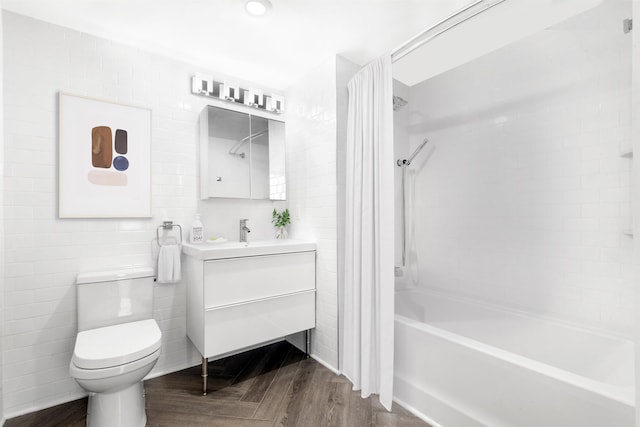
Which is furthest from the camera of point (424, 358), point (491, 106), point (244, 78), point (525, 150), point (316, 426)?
point (244, 78)

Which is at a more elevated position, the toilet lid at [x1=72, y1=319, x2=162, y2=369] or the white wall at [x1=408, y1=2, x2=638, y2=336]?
the white wall at [x1=408, y1=2, x2=638, y2=336]

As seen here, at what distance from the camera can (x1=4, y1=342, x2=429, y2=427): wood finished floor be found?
5.33ft

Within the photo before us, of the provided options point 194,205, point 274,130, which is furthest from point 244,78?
point 194,205

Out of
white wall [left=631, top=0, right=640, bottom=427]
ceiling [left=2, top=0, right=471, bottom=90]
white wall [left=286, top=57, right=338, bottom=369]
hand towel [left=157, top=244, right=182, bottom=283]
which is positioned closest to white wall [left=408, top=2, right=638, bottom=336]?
ceiling [left=2, top=0, right=471, bottom=90]

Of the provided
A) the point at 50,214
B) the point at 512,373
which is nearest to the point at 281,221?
the point at 50,214

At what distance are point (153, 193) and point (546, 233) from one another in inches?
109

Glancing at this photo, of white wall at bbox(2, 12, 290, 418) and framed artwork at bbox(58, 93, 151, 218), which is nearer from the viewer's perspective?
white wall at bbox(2, 12, 290, 418)

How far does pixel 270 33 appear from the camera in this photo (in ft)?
6.41

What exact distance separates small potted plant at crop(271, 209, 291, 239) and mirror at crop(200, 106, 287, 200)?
15 cm

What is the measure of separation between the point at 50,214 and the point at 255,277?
1.30 metres

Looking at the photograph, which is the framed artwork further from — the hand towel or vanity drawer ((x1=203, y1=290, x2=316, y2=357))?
vanity drawer ((x1=203, y1=290, x2=316, y2=357))

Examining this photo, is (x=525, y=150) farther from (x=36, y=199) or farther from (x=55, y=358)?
(x=55, y=358)

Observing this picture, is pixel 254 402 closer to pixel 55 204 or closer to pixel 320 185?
pixel 320 185

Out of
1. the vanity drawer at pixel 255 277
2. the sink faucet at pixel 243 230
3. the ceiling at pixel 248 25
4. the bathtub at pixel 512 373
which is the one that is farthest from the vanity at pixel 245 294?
the ceiling at pixel 248 25
